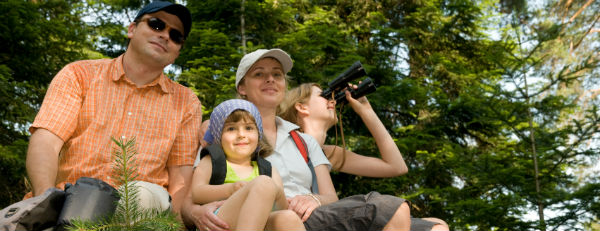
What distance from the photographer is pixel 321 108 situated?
339 cm

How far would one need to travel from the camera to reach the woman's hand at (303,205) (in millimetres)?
2320

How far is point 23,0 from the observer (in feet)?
21.2

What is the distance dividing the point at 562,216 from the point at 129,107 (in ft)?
16.2

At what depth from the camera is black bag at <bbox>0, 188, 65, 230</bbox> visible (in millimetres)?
1495

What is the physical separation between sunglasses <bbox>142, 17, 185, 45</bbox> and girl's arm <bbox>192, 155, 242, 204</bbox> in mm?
884

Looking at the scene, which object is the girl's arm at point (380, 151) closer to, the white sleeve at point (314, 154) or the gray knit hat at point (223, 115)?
the white sleeve at point (314, 154)

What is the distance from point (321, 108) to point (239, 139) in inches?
44.2

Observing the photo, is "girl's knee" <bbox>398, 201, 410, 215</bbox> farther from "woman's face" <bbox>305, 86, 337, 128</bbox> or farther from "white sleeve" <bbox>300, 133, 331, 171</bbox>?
"woman's face" <bbox>305, 86, 337, 128</bbox>

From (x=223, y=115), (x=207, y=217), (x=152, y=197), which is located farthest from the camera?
(x=223, y=115)

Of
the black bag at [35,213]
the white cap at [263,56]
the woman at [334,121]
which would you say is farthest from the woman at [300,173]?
the black bag at [35,213]

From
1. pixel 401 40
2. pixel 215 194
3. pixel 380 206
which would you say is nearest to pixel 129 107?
pixel 215 194

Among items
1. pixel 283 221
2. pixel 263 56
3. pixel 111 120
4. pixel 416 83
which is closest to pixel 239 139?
pixel 283 221

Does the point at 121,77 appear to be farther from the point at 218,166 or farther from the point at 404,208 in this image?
the point at 404,208

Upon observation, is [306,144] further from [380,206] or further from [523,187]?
[523,187]
